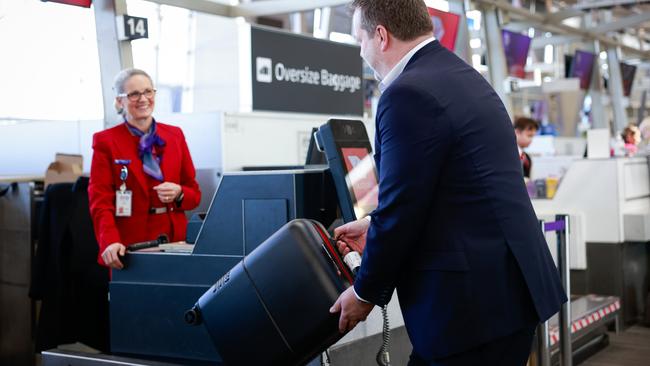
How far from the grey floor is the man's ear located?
3.60 metres

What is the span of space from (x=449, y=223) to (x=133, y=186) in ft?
6.06

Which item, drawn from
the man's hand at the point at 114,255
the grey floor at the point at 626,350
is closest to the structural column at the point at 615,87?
the grey floor at the point at 626,350

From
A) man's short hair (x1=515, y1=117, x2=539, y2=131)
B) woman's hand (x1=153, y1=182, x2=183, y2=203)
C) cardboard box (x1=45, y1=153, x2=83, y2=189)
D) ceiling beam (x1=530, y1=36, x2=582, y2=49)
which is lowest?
woman's hand (x1=153, y1=182, x2=183, y2=203)

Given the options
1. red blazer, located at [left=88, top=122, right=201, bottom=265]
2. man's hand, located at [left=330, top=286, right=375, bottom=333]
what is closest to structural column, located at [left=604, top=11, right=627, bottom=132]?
red blazer, located at [left=88, top=122, right=201, bottom=265]

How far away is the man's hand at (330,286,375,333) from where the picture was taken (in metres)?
1.78

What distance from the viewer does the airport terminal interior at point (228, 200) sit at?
2.02 metres

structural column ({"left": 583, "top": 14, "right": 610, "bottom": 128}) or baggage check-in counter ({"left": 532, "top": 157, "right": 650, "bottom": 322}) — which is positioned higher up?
structural column ({"left": 583, "top": 14, "right": 610, "bottom": 128})

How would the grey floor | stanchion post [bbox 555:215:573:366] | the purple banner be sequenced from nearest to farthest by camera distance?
stanchion post [bbox 555:215:573:366] → the grey floor → the purple banner

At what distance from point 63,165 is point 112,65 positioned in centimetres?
67

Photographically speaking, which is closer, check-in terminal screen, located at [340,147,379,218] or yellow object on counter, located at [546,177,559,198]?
check-in terminal screen, located at [340,147,379,218]

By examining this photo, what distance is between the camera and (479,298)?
1662 millimetres

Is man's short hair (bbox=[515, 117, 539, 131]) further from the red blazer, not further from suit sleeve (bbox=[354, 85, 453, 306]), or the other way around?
suit sleeve (bbox=[354, 85, 453, 306])

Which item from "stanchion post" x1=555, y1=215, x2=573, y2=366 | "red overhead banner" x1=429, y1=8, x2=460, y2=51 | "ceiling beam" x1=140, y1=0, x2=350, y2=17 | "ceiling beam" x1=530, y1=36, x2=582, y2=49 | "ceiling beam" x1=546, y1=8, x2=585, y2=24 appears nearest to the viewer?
"stanchion post" x1=555, y1=215, x2=573, y2=366

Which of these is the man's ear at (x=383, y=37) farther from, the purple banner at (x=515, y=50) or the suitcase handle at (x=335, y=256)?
the purple banner at (x=515, y=50)
